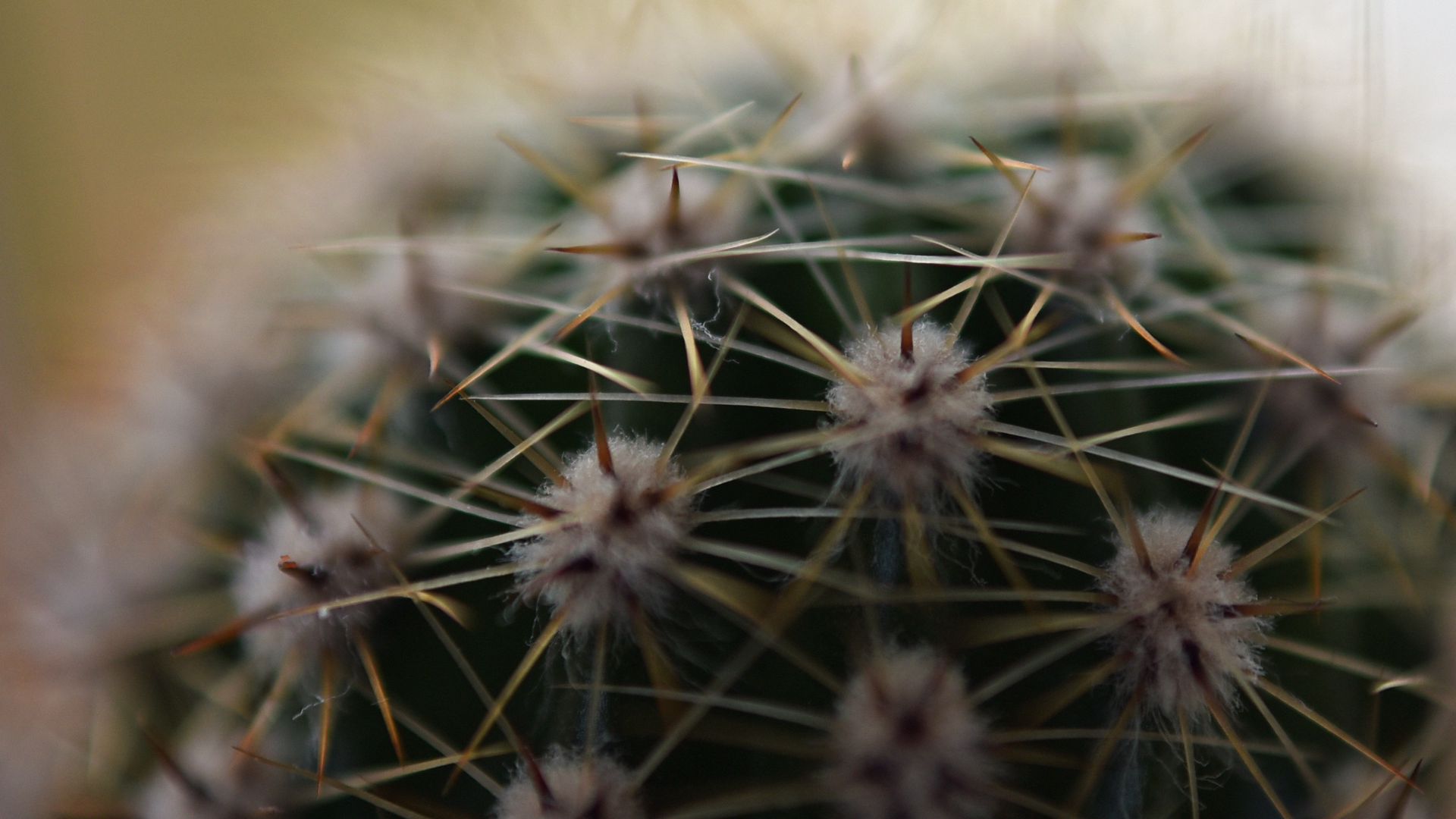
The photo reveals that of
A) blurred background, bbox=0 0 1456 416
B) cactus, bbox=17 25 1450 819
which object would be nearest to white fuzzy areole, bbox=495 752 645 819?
cactus, bbox=17 25 1450 819

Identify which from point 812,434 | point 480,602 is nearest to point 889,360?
point 812,434

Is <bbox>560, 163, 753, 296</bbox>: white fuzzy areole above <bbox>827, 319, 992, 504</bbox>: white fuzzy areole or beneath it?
above

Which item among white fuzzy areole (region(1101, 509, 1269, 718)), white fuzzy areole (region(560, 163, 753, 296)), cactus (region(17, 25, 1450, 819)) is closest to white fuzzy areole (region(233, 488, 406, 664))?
cactus (region(17, 25, 1450, 819))

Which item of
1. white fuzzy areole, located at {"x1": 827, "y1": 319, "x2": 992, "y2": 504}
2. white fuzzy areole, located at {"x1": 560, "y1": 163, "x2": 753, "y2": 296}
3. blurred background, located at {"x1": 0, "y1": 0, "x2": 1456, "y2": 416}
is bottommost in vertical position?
white fuzzy areole, located at {"x1": 827, "y1": 319, "x2": 992, "y2": 504}

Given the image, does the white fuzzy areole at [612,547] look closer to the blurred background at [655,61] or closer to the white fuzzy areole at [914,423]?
the white fuzzy areole at [914,423]

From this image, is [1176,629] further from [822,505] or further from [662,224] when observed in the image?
[662,224]

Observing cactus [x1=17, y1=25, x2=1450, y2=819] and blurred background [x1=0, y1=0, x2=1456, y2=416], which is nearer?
cactus [x1=17, y1=25, x2=1450, y2=819]

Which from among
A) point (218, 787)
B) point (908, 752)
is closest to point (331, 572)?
point (218, 787)

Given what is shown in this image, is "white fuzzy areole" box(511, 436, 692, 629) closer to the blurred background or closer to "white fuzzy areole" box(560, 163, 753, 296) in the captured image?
"white fuzzy areole" box(560, 163, 753, 296)
